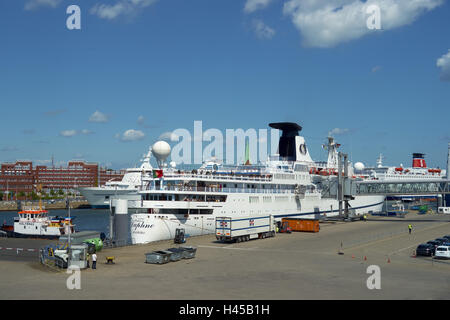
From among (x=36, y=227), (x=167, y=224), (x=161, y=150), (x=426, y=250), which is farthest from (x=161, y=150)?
(x=426, y=250)

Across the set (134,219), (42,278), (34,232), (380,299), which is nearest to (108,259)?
(42,278)

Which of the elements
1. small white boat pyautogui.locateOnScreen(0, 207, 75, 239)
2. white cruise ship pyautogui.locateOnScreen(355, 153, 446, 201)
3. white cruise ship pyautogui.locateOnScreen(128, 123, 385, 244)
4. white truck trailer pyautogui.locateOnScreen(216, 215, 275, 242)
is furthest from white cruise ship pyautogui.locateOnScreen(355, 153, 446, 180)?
small white boat pyautogui.locateOnScreen(0, 207, 75, 239)

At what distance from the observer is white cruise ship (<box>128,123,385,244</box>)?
4784 centimetres

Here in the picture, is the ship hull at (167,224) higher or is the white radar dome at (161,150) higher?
the white radar dome at (161,150)

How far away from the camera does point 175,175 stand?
50.5 metres

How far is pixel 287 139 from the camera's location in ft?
254

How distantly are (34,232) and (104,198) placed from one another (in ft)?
228

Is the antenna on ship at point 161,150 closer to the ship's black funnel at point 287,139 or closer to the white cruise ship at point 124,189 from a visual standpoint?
the ship's black funnel at point 287,139

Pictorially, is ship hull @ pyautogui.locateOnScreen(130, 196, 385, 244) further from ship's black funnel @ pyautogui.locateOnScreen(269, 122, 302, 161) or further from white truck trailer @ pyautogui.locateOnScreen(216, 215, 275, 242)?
ship's black funnel @ pyautogui.locateOnScreen(269, 122, 302, 161)

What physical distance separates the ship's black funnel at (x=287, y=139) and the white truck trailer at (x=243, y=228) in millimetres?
27615

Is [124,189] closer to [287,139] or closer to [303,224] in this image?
[287,139]

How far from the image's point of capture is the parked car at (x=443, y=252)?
3506 cm

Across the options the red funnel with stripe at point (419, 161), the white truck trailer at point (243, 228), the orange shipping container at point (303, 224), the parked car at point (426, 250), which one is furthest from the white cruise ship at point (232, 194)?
the red funnel with stripe at point (419, 161)
